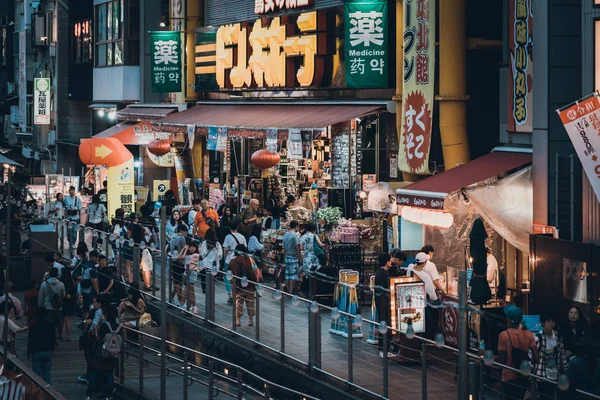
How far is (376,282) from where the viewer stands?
749 inches

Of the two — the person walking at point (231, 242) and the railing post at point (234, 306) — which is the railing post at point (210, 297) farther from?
the person walking at point (231, 242)

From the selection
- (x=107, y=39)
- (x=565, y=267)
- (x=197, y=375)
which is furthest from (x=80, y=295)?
(x=107, y=39)

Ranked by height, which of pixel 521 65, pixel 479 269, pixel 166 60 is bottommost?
pixel 479 269

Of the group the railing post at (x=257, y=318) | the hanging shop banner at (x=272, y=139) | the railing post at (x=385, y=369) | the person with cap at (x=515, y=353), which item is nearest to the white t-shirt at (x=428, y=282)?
the railing post at (x=257, y=318)

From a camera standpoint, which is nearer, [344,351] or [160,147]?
[344,351]

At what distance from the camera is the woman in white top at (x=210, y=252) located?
23.3 meters

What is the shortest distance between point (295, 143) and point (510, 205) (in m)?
8.05

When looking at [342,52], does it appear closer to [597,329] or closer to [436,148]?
[436,148]

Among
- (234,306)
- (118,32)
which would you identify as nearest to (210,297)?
(234,306)

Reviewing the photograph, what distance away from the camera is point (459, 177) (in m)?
21.2

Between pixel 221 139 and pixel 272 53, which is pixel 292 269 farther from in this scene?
pixel 272 53

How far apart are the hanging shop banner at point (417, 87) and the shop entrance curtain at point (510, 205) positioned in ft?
8.72

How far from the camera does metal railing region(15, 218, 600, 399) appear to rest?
15359mm

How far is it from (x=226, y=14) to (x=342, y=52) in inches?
327
